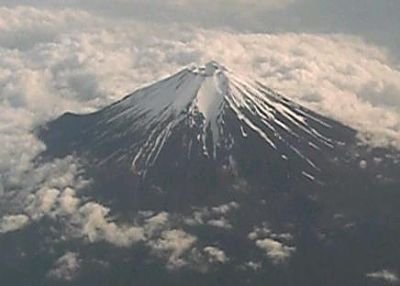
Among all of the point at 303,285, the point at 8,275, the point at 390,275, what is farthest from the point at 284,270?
the point at 8,275

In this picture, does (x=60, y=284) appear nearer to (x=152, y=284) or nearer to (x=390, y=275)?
(x=152, y=284)

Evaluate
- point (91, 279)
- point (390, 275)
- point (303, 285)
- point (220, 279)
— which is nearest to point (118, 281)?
point (91, 279)

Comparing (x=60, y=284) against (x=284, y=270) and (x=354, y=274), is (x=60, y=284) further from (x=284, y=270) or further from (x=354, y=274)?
(x=354, y=274)

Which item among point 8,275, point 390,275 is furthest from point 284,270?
point 8,275

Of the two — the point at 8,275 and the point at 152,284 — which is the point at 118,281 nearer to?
the point at 152,284

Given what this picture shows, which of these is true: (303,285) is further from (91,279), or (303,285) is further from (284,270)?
(91,279)

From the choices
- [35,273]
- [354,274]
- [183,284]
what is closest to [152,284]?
[183,284]
